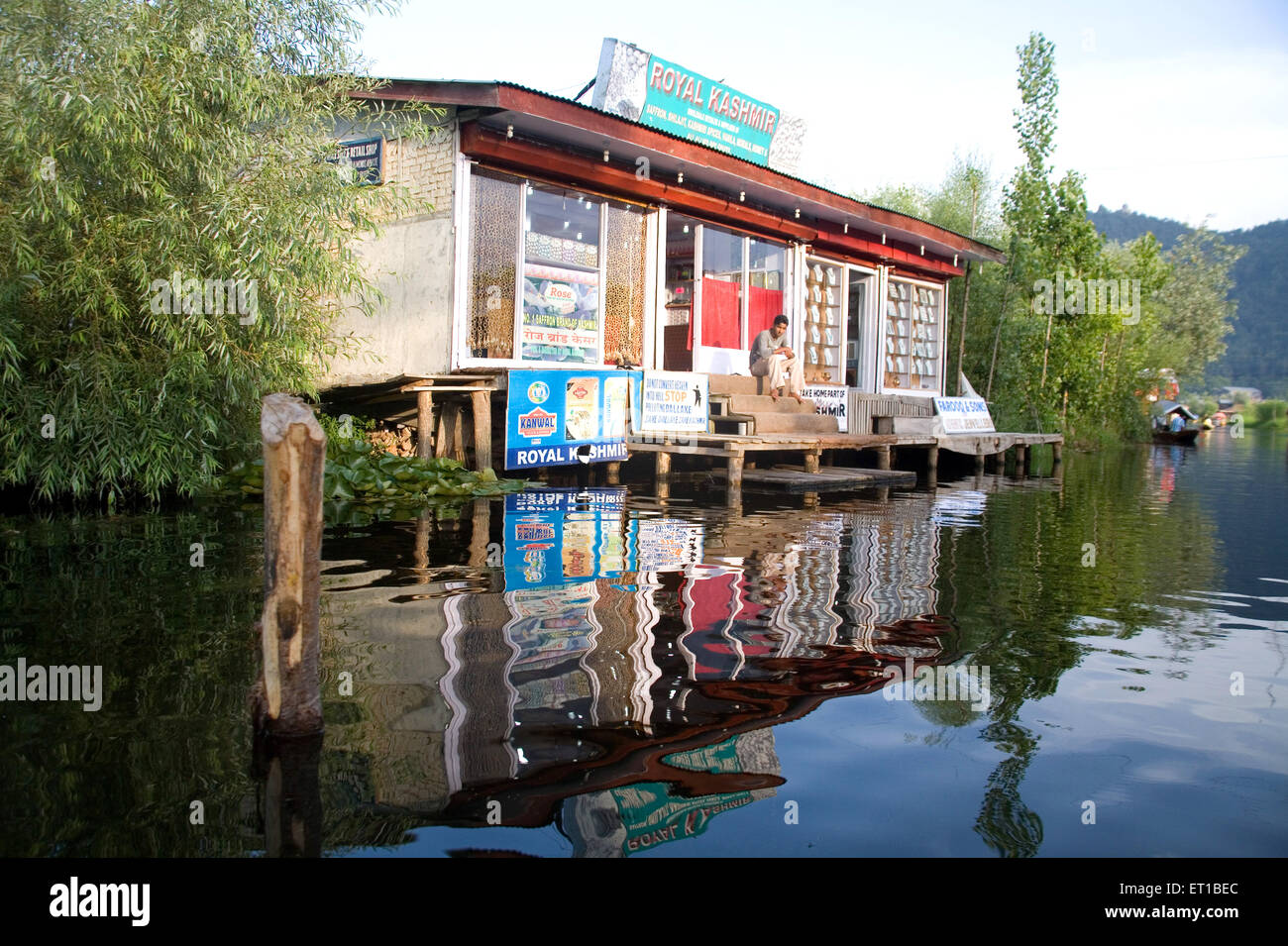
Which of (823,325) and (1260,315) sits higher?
(1260,315)

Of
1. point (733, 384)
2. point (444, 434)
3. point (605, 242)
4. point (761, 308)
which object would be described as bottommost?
point (444, 434)

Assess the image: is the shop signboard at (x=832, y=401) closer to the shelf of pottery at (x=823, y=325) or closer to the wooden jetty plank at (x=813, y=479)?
the shelf of pottery at (x=823, y=325)

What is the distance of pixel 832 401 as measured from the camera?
18.0 metres

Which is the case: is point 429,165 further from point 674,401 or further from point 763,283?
point 763,283

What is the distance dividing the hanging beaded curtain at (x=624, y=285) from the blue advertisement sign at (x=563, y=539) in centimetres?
369

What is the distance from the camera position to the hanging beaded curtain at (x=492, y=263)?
13242 millimetres

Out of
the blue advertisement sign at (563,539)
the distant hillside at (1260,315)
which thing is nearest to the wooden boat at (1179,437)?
the blue advertisement sign at (563,539)

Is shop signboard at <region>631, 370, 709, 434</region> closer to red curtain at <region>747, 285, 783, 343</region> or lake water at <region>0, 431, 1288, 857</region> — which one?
red curtain at <region>747, 285, 783, 343</region>

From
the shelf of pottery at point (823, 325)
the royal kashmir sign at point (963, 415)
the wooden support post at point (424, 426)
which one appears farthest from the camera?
the shelf of pottery at point (823, 325)

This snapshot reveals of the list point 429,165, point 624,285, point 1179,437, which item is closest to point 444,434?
point 429,165

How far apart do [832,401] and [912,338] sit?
6994mm

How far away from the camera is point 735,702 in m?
4.36

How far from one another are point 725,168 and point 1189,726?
13016 millimetres

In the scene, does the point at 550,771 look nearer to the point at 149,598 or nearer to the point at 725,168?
the point at 149,598
